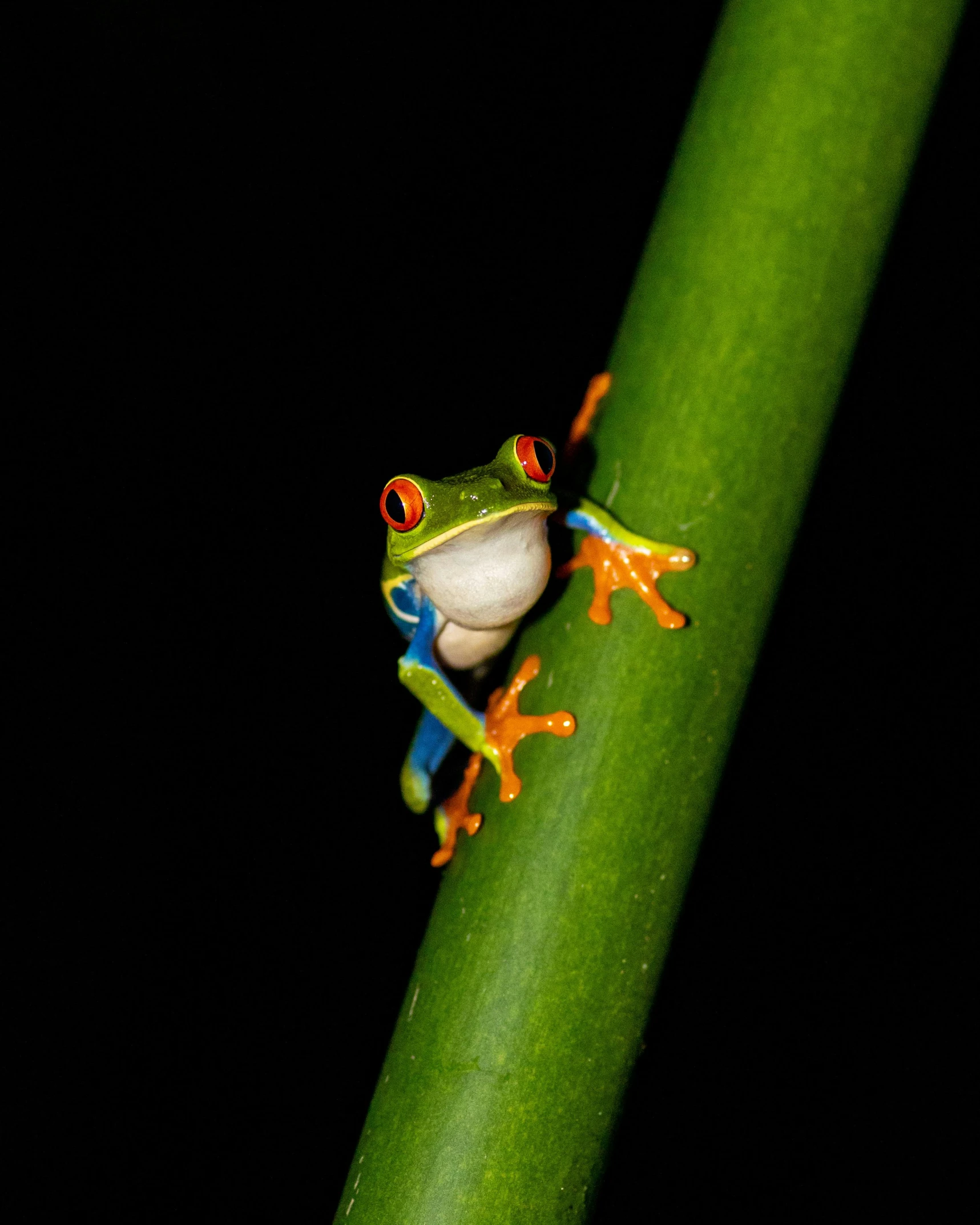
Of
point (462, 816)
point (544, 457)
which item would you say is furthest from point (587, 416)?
point (462, 816)

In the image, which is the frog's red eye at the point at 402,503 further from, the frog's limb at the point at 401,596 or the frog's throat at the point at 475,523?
the frog's limb at the point at 401,596

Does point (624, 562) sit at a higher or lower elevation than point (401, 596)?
higher

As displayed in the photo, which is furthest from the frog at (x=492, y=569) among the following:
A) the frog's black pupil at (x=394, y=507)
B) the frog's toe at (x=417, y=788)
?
the frog's toe at (x=417, y=788)

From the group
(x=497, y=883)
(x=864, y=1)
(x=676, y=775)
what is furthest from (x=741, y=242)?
(x=497, y=883)

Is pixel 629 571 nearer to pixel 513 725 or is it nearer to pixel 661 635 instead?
pixel 661 635

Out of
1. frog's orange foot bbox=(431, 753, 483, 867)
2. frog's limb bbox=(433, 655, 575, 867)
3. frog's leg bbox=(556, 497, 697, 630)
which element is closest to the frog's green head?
frog's leg bbox=(556, 497, 697, 630)

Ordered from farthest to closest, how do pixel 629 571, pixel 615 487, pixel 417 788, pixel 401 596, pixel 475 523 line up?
pixel 417 788 → pixel 401 596 → pixel 475 523 → pixel 615 487 → pixel 629 571

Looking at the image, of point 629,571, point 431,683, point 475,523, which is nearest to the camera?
point 629,571
